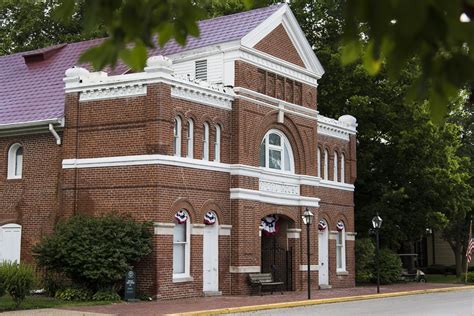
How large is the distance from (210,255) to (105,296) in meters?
4.60

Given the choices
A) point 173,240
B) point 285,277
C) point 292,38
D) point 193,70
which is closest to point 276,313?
point 173,240

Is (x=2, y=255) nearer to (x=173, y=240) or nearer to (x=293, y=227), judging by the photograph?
(x=173, y=240)

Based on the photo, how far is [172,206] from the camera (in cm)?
2312

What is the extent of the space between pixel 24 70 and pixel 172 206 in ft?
40.5

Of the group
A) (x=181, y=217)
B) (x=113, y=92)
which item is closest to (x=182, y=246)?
(x=181, y=217)

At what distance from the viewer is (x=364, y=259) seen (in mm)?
Result: 35406

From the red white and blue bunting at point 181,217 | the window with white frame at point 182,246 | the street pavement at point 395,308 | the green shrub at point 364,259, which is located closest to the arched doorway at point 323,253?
the green shrub at point 364,259

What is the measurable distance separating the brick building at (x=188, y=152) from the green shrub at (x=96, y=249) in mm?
787

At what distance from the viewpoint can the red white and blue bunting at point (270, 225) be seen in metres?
27.9

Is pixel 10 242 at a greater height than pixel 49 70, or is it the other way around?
pixel 49 70

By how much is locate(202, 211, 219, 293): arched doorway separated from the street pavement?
13.5 feet

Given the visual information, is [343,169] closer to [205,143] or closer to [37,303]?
[205,143]

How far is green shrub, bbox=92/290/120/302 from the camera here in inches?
845

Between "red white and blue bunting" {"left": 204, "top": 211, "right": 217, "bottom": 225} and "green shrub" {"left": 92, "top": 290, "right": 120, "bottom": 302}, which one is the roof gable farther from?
"green shrub" {"left": 92, "top": 290, "right": 120, "bottom": 302}
